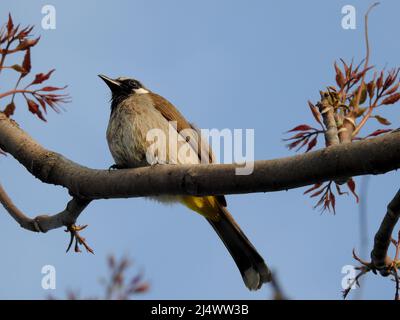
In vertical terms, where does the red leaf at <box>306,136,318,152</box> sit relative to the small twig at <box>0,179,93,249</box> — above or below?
above

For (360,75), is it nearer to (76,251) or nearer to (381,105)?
(381,105)

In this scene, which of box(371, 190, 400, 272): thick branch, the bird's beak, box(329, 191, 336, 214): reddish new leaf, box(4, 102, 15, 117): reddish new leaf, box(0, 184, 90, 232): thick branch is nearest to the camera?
box(371, 190, 400, 272): thick branch

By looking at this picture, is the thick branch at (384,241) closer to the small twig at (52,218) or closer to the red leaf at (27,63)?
the small twig at (52,218)

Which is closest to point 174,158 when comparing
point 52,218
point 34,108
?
point 52,218

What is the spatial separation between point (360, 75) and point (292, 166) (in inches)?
46.3

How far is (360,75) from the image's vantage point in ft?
15.6

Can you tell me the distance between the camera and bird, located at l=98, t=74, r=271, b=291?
6473mm

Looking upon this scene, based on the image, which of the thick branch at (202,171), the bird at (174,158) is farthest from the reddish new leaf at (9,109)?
the bird at (174,158)

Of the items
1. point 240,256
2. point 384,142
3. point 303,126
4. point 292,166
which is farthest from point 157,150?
point 384,142

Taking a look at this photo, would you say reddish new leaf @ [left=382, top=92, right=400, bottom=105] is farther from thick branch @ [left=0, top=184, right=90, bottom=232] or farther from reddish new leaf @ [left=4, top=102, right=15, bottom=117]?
reddish new leaf @ [left=4, top=102, right=15, bottom=117]

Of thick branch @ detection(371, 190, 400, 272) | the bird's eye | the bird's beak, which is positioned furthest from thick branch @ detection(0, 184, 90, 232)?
the bird's eye

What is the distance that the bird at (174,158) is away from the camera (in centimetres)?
647

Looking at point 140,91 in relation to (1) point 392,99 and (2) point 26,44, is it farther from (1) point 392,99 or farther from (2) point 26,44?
(1) point 392,99

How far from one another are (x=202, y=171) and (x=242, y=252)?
2.52 m
